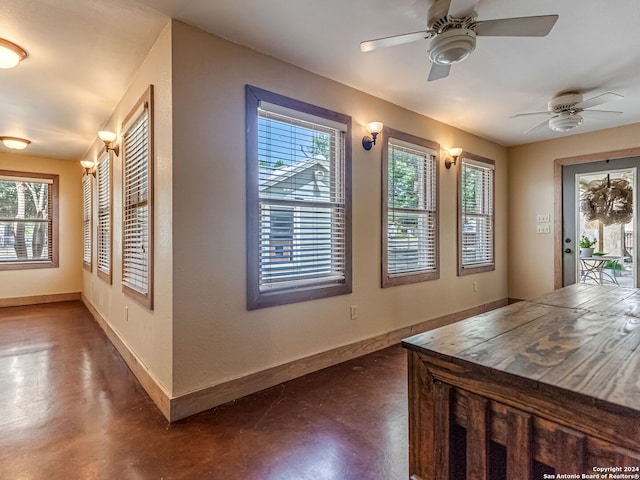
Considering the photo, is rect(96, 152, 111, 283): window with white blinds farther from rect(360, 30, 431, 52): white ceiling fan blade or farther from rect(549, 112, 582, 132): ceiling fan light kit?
rect(549, 112, 582, 132): ceiling fan light kit

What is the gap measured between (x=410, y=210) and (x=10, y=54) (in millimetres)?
3725

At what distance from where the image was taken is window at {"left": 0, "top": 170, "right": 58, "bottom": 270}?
558 cm

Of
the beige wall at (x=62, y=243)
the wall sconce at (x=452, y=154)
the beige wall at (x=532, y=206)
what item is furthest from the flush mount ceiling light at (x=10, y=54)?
the beige wall at (x=532, y=206)

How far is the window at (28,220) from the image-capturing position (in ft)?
18.3

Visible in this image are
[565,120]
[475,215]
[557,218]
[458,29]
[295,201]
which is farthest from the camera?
[557,218]

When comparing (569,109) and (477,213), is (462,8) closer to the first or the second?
(569,109)

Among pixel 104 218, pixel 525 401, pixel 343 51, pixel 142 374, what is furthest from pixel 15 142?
pixel 525 401

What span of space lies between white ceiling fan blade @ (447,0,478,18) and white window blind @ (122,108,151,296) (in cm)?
217

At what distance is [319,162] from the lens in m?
2.97

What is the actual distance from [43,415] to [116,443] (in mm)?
730

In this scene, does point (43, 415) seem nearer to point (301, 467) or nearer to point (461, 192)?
point (301, 467)

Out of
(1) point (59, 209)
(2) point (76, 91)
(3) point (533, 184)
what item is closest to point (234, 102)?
(2) point (76, 91)

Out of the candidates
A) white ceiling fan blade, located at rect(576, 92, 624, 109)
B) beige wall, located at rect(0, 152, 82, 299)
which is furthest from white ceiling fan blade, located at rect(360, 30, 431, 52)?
beige wall, located at rect(0, 152, 82, 299)

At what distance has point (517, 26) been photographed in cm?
187
